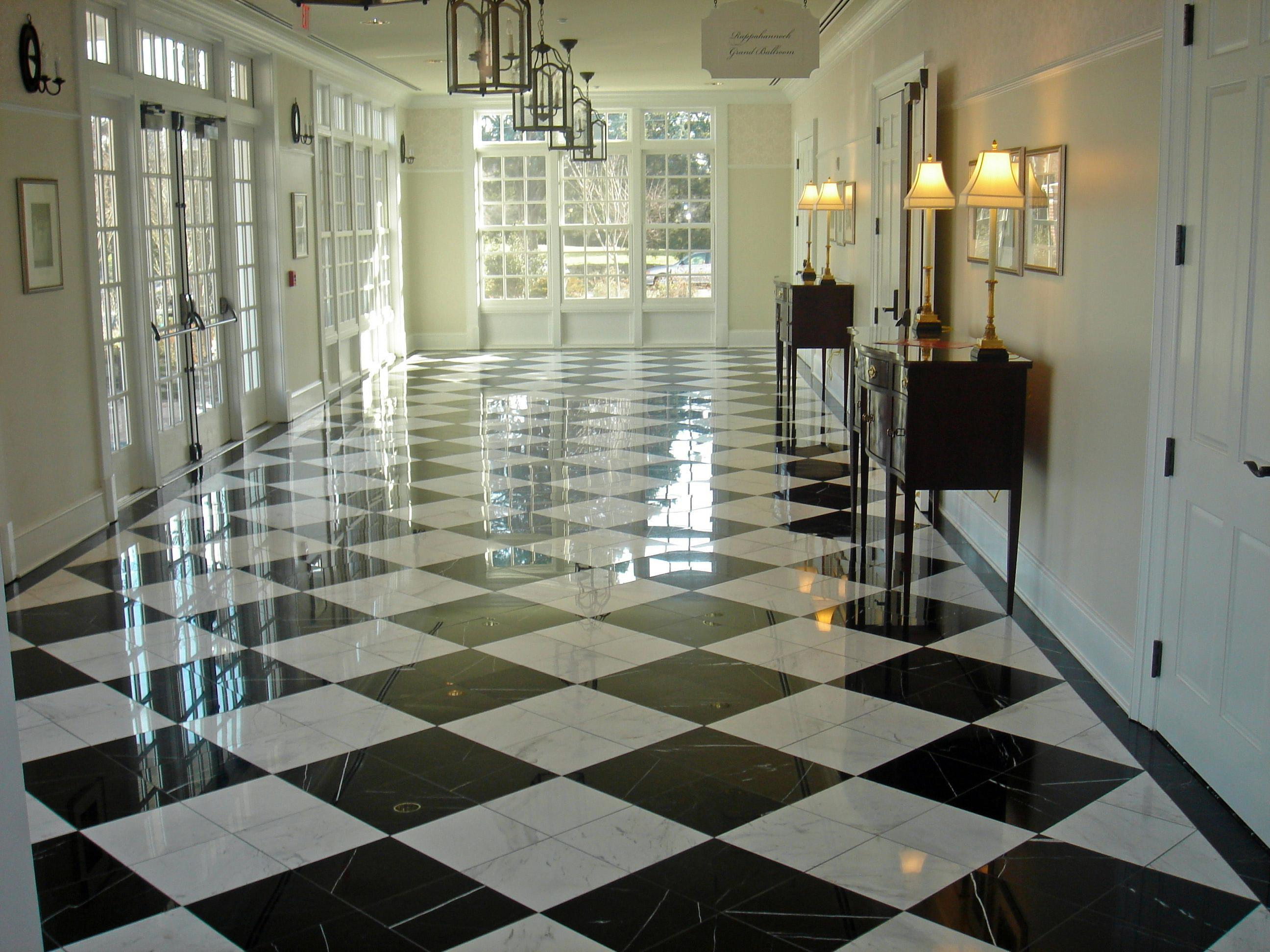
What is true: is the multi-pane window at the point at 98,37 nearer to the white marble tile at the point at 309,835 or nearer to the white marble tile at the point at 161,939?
the white marble tile at the point at 309,835

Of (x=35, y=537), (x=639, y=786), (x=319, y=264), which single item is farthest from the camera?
(x=319, y=264)

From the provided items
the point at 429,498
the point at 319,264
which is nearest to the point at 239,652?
the point at 429,498

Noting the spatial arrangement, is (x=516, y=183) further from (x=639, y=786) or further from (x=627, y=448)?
(x=639, y=786)

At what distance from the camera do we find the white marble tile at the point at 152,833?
9.06 feet

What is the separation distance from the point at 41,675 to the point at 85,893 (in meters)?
1.51

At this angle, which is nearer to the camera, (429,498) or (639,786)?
(639,786)

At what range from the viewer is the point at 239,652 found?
4086 millimetres

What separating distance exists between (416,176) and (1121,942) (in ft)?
42.0

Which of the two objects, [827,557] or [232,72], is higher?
[232,72]

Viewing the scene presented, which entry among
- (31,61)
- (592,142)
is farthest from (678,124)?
(31,61)

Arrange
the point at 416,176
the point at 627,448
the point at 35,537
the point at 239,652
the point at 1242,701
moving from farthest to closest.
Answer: the point at 416,176, the point at 627,448, the point at 35,537, the point at 239,652, the point at 1242,701

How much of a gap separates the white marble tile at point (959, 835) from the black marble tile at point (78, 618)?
295 cm

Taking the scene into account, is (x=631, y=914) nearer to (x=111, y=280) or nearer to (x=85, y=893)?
(x=85, y=893)

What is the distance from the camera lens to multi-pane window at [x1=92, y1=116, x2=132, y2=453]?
6113mm
